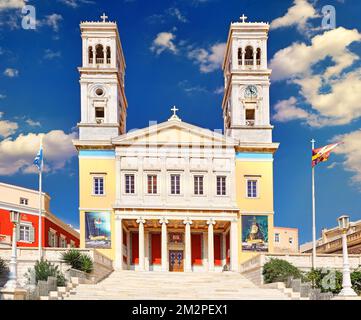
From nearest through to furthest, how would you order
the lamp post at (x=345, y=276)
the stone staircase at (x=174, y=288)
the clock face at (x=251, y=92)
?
the lamp post at (x=345, y=276) → the stone staircase at (x=174, y=288) → the clock face at (x=251, y=92)

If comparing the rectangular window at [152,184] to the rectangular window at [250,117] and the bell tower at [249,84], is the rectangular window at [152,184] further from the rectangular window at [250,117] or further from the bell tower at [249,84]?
the rectangular window at [250,117]

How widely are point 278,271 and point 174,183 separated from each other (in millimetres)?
16706

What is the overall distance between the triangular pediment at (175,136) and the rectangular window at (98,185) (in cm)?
384

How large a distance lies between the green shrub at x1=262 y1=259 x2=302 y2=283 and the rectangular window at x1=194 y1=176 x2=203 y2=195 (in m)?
14.0

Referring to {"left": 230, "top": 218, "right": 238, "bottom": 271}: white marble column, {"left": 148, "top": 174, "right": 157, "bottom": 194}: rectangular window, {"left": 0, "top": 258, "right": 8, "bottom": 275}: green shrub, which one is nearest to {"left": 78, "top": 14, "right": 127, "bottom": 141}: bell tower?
{"left": 148, "top": 174, "right": 157, "bottom": 194}: rectangular window

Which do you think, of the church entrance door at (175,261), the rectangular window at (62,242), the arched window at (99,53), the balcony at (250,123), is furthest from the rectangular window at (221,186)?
the rectangular window at (62,242)

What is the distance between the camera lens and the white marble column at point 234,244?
51.2 m

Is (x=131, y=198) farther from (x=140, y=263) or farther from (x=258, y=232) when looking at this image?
(x=258, y=232)

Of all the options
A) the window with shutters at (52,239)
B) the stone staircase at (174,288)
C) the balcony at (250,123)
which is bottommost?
the stone staircase at (174,288)

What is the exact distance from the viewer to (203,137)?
53.5 metres

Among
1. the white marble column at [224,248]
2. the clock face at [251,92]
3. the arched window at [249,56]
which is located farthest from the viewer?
the arched window at [249,56]

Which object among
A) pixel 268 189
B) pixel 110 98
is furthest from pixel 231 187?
pixel 110 98

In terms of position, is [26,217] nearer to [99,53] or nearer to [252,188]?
[99,53]

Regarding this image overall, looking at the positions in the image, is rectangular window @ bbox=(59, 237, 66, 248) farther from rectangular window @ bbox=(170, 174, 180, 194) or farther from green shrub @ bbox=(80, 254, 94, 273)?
green shrub @ bbox=(80, 254, 94, 273)
